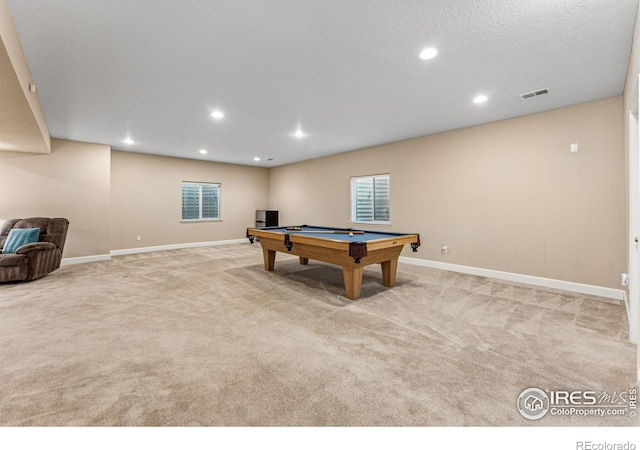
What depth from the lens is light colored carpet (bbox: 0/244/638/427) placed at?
1.51m

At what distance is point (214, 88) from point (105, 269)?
399cm

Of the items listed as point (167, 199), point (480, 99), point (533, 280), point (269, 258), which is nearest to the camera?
point (480, 99)

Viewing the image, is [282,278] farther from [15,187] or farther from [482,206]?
[15,187]

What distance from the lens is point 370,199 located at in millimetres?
6578

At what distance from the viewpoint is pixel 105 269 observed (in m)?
5.04

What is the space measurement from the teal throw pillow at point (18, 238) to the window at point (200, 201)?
3448 millimetres

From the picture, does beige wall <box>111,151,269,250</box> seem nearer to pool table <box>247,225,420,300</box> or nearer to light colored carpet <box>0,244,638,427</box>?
→ light colored carpet <box>0,244,638,427</box>

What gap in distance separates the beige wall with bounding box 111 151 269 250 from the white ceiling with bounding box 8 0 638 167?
233cm

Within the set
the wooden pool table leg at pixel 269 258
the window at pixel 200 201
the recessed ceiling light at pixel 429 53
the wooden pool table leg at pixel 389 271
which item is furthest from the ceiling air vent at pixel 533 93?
the window at pixel 200 201

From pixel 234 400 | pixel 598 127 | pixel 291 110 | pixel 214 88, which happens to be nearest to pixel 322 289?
pixel 234 400

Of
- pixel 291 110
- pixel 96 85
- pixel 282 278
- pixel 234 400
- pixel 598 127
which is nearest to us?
pixel 234 400

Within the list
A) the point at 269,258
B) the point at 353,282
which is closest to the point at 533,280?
the point at 353,282

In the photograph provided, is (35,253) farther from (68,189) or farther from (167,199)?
(167,199)

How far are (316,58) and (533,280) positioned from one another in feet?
13.8
